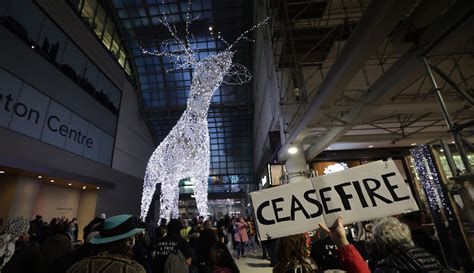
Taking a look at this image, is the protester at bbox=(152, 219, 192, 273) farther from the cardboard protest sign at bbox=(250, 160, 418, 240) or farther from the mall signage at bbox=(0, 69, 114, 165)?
the mall signage at bbox=(0, 69, 114, 165)

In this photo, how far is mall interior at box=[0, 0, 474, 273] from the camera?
295cm

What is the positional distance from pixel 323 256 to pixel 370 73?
7123mm

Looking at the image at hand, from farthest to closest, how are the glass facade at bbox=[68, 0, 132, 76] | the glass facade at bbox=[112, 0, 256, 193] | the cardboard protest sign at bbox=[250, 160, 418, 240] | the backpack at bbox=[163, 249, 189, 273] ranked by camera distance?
the glass facade at bbox=[112, 0, 256, 193], the glass facade at bbox=[68, 0, 132, 76], the backpack at bbox=[163, 249, 189, 273], the cardboard protest sign at bbox=[250, 160, 418, 240]

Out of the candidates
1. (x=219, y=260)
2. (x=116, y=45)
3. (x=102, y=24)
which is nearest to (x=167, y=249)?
(x=219, y=260)

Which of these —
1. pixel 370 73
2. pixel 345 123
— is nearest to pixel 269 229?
pixel 345 123

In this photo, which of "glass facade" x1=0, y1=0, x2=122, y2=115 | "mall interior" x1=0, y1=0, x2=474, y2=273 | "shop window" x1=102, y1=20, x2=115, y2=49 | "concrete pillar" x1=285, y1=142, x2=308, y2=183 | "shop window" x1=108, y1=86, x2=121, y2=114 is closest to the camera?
"mall interior" x1=0, y1=0, x2=474, y2=273

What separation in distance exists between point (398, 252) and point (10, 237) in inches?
139

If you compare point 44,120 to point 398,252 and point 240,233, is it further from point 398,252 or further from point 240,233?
point 398,252

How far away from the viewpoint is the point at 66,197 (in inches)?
508

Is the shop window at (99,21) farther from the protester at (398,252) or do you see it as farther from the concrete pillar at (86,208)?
the protester at (398,252)

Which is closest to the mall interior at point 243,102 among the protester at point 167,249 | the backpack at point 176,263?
the protester at point 167,249

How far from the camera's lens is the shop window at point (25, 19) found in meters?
8.52

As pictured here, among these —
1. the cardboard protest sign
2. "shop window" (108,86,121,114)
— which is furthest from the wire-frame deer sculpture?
"shop window" (108,86,121,114)

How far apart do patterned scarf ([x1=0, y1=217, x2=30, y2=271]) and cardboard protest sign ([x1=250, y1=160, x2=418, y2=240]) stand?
8.76ft
